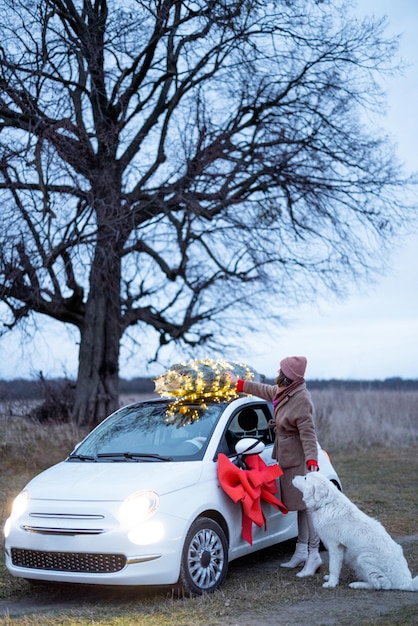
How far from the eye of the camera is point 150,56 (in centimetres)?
1720

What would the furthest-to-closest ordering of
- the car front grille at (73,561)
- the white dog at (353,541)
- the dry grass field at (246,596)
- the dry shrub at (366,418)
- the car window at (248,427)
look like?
1. the dry shrub at (366,418)
2. the car window at (248,427)
3. the white dog at (353,541)
4. the car front grille at (73,561)
5. the dry grass field at (246,596)

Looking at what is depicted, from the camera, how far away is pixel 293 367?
26.5 ft

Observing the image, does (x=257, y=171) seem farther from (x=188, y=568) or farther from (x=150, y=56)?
(x=188, y=568)

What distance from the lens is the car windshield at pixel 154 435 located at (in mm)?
7594

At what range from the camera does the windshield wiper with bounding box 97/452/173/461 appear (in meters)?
7.43

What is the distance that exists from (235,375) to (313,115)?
36.0ft

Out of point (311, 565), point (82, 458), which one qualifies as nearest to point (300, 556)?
point (311, 565)

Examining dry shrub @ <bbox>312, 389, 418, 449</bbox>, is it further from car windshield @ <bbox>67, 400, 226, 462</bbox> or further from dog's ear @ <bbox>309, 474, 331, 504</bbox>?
dog's ear @ <bbox>309, 474, 331, 504</bbox>

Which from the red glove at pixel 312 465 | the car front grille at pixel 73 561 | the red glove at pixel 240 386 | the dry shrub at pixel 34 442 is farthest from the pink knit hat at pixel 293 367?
the dry shrub at pixel 34 442

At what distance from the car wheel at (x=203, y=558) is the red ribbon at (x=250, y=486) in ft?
1.19

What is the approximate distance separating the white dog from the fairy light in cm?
122

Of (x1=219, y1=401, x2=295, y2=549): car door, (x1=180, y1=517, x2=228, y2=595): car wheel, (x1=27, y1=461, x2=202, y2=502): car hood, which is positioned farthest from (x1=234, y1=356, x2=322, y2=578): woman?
(x1=27, y1=461, x2=202, y2=502): car hood

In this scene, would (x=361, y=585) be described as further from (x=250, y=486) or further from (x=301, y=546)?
(x=250, y=486)

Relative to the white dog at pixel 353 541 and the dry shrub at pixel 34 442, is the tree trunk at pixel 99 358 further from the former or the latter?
the white dog at pixel 353 541
